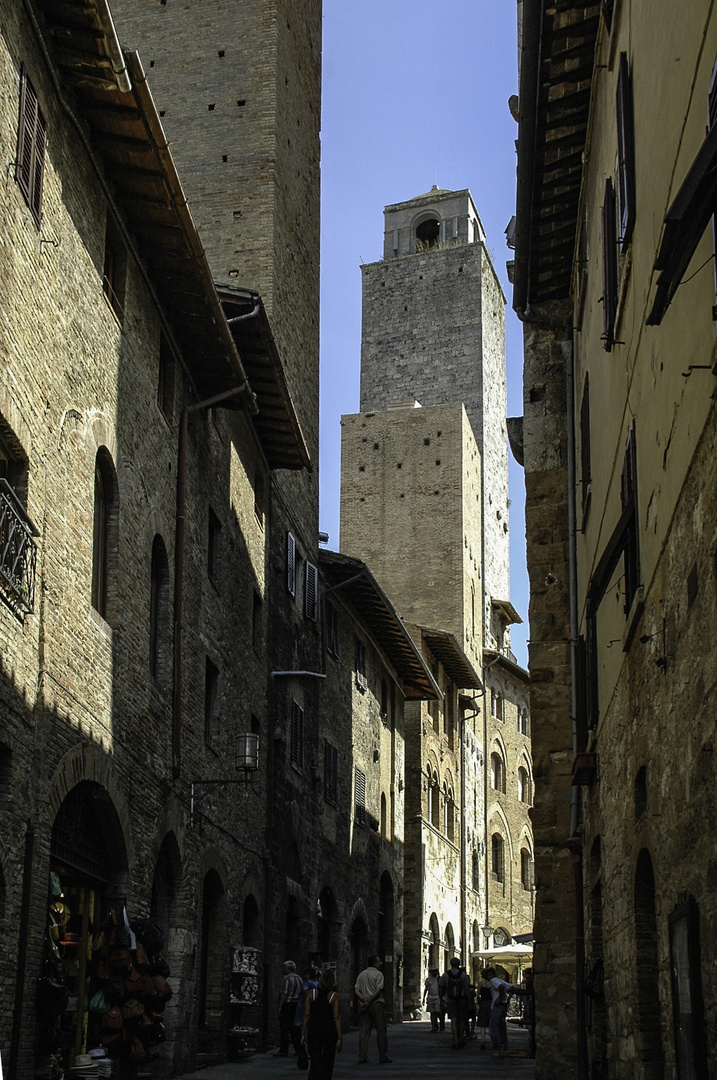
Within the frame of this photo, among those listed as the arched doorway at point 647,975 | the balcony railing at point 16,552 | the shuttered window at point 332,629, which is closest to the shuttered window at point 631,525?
the arched doorway at point 647,975

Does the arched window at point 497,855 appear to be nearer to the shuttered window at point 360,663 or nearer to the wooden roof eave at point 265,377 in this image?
the shuttered window at point 360,663

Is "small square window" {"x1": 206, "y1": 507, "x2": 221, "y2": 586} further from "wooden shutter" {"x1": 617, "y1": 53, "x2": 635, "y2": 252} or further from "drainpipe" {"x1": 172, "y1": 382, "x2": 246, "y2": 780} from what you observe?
"wooden shutter" {"x1": 617, "y1": 53, "x2": 635, "y2": 252}

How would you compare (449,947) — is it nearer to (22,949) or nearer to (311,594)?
(311,594)

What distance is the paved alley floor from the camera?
1370 cm

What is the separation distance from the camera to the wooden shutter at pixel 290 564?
20.4 meters

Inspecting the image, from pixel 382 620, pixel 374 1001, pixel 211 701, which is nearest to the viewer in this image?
pixel 211 701

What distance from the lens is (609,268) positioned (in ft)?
31.6

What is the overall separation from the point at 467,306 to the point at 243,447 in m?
32.1

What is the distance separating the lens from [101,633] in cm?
1102

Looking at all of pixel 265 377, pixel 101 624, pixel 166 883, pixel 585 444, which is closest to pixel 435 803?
pixel 265 377

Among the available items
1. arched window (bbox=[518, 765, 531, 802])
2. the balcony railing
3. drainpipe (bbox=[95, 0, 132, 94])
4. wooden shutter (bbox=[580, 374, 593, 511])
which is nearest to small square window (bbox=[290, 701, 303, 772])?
wooden shutter (bbox=[580, 374, 593, 511])

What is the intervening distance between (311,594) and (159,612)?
8.51 m

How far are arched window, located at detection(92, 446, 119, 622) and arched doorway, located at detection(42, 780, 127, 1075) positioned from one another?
5.19ft

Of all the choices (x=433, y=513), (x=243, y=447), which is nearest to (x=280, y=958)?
(x=243, y=447)
